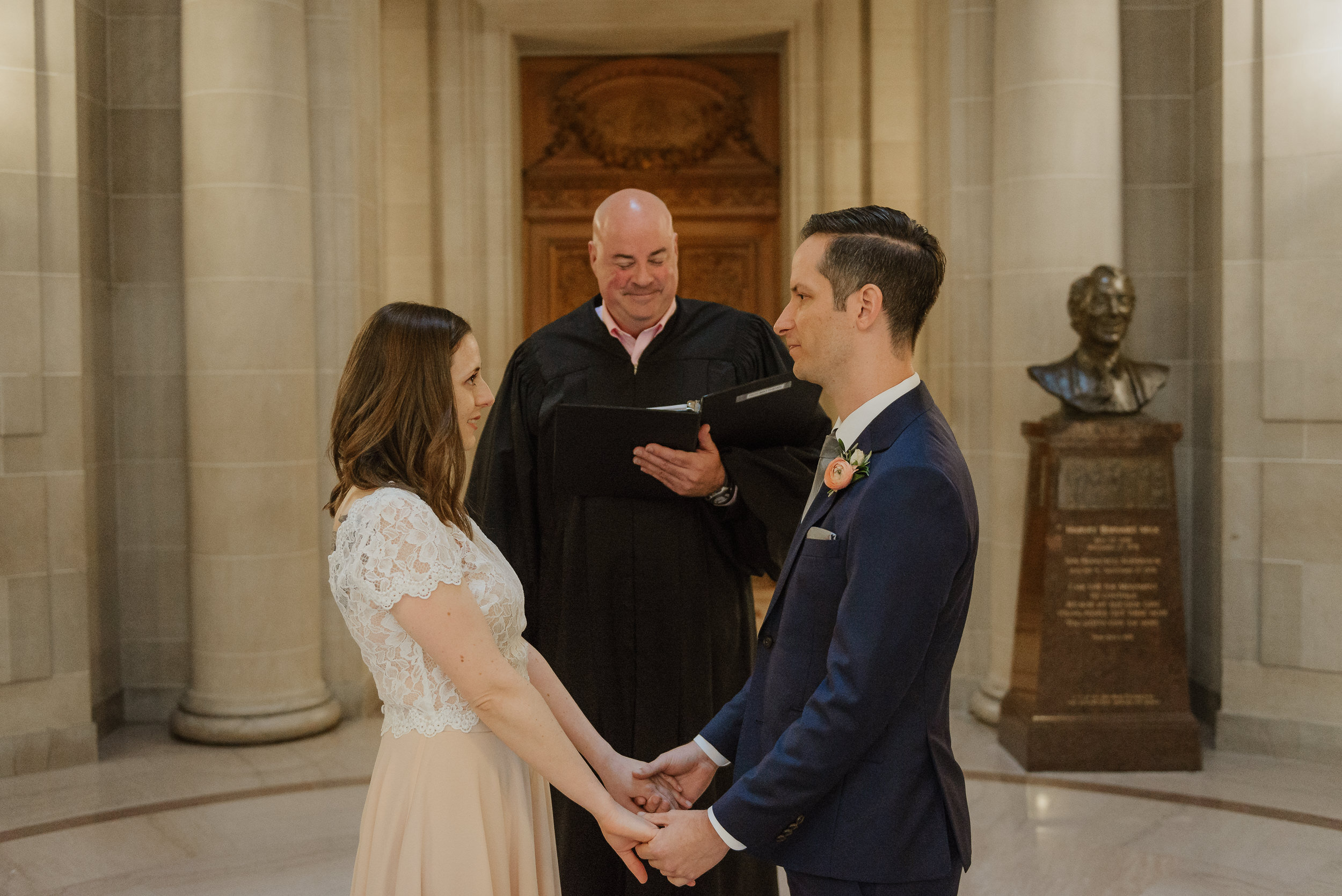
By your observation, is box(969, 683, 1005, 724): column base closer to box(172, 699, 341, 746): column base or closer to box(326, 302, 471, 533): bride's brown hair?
box(172, 699, 341, 746): column base

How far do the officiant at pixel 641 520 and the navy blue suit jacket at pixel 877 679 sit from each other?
49.0 inches

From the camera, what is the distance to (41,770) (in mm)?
5223

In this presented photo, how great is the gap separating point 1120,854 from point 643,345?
8.05ft

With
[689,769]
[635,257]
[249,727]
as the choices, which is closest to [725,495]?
[635,257]

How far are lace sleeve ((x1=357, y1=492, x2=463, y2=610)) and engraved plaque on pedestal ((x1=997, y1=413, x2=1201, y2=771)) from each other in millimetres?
3735

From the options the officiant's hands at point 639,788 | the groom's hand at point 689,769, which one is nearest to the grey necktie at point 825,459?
the groom's hand at point 689,769

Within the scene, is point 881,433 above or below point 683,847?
above

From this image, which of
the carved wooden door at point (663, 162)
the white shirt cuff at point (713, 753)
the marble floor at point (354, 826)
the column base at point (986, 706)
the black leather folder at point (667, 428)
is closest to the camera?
the white shirt cuff at point (713, 753)

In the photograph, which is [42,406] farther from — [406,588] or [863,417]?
[863,417]

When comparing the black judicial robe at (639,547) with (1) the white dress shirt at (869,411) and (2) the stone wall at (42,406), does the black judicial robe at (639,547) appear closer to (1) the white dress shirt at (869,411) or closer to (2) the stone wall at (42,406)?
(1) the white dress shirt at (869,411)

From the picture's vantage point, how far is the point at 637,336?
3.49 meters

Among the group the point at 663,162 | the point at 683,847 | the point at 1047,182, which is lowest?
the point at 683,847

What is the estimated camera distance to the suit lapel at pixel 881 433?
1.84 m

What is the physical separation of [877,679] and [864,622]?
83mm
